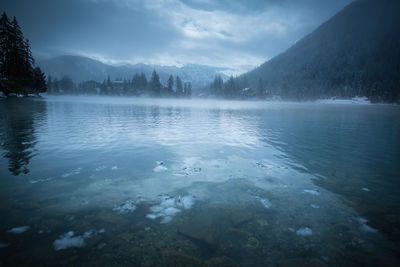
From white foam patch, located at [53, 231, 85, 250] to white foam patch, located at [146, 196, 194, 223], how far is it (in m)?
1.73

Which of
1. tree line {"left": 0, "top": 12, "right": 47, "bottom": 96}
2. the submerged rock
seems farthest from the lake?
tree line {"left": 0, "top": 12, "right": 47, "bottom": 96}

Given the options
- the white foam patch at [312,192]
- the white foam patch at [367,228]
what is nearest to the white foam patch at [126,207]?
the white foam patch at [312,192]

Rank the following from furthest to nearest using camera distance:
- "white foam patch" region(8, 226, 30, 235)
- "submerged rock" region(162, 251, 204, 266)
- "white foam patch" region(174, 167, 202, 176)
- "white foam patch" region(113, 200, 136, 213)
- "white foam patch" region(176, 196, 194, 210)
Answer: "white foam patch" region(174, 167, 202, 176) < "white foam patch" region(176, 196, 194, 210) < "white foam patch" region(113, 200, 136, 213) < "white foam patch" region(8, 226, 30, 235) < "submerged rock" region(162, 251, 204, 266)

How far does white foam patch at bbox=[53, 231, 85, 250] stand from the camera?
4234 millimetres

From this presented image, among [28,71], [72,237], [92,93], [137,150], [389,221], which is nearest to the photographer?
[72,237]

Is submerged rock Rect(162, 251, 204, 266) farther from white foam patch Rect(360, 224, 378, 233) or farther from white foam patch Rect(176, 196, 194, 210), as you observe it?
white foam patch Rect(360, 224, 378, 233)

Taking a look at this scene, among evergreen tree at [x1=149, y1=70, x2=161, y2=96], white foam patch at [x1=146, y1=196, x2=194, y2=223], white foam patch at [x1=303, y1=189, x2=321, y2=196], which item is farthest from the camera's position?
evergreen tree at [x1=149, y1=70, x2=161, y2=96]

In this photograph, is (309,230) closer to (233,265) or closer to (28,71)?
(233,265)

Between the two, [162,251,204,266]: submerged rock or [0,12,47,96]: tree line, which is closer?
[162,251,204,266]: submerged rock

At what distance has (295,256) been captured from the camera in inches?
167

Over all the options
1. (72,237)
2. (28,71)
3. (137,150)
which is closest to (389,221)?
(72,237)

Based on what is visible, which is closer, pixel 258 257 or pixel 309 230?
pixel 258 257

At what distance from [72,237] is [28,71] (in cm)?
8603

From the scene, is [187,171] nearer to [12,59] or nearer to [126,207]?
[126,207]
